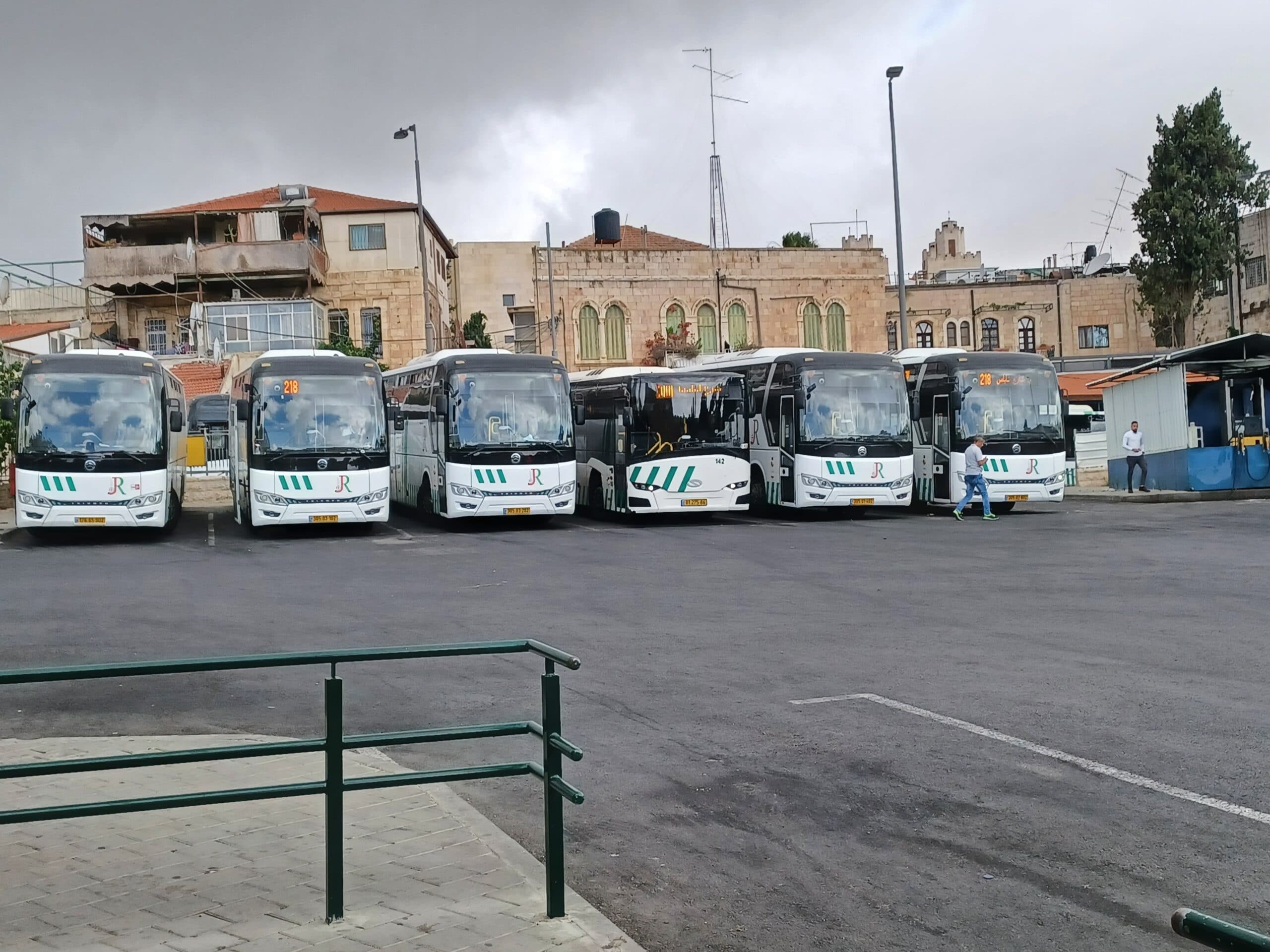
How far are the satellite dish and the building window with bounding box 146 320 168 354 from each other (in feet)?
166

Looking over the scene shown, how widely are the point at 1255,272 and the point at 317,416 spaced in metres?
50.5

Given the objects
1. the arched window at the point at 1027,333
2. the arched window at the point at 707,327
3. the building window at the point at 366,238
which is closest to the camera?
the building window at the point at 366,238

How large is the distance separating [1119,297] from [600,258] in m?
29.1

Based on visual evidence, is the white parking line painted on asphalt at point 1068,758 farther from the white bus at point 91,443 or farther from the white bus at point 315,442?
the white bus at point 91,443

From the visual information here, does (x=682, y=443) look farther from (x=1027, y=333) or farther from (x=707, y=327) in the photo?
(x=1027, y=333)

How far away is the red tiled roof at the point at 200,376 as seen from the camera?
51.3 meters

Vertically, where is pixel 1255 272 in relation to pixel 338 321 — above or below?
above

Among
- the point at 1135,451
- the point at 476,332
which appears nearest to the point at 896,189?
the point at 1135,451

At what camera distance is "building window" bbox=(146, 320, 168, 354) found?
5934cm

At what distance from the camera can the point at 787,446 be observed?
28875 millimetres

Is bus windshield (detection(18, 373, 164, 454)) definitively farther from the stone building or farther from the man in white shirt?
the stone building

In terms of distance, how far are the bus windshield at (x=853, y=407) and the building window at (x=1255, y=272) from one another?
40.5 m

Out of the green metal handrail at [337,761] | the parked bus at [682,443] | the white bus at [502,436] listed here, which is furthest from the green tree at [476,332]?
the green metal handrail at [337,761]

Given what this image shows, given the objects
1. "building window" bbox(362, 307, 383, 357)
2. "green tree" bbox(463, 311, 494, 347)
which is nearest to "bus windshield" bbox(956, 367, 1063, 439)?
"building window" bbox(362, 307, 383, 357)
